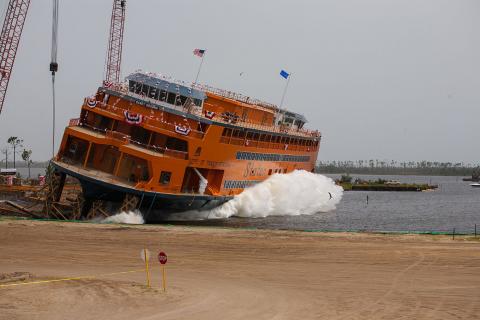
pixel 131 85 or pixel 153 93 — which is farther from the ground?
pixel 131 85

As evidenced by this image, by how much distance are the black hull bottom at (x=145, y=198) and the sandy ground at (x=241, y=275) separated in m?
4.44

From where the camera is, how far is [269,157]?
2007 inches

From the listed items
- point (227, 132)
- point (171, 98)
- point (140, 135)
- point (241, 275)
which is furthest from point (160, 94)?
point (241, 275)

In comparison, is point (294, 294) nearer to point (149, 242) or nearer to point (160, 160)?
point (149, 242)

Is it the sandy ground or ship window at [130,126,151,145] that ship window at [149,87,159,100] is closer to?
ship window at [130,126,151,145]

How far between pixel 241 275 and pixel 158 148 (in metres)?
18.6

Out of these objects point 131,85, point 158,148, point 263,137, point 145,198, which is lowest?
point 145,198

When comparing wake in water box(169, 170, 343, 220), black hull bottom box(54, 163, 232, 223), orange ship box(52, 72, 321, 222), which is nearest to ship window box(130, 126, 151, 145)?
orange ship box(52, 72, 321, 222)

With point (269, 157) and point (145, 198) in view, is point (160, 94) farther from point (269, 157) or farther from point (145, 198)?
point (269, 157)

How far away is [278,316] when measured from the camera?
1437cm

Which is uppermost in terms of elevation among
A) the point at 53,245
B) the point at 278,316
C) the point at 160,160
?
the point at 160,160

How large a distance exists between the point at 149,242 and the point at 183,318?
1371 cm

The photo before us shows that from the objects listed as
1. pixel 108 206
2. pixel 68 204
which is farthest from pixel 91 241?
pixel 68 204

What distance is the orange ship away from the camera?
118ft
